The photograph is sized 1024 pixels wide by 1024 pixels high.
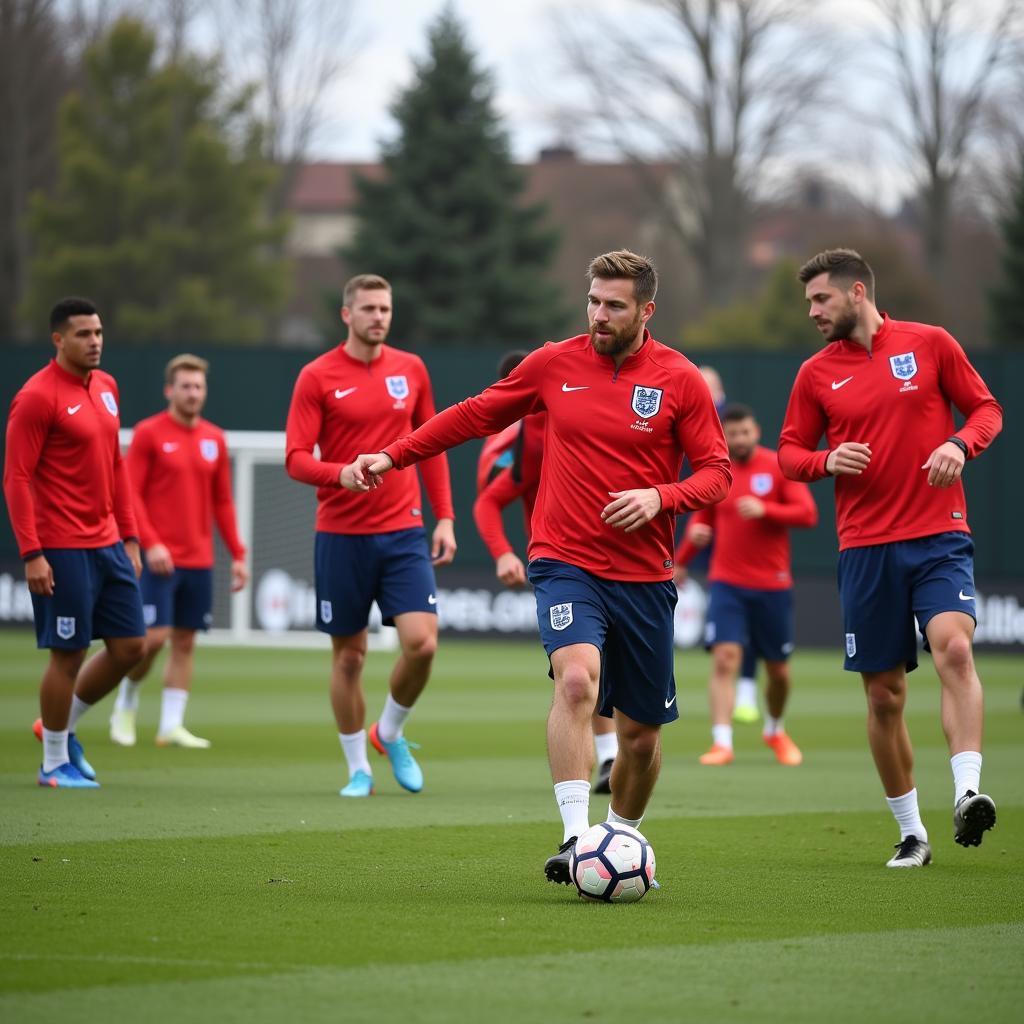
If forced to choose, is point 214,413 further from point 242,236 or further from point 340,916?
point 242,236

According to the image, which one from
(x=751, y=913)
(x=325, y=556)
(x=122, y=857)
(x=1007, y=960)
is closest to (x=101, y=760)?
(x=325, y=556)

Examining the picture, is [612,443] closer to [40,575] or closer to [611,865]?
[611,865]

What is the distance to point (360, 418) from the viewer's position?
9836 mm

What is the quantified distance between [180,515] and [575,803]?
6.99 meters

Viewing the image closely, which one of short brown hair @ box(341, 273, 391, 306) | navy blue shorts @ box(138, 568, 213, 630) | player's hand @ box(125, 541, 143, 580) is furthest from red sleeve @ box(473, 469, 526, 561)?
navy blue shorts @ box(138, 568, 213, 630)

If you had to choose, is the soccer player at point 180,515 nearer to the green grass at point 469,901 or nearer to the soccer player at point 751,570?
the green grass at point 469,901

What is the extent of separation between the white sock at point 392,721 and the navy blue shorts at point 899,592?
306 centimetres

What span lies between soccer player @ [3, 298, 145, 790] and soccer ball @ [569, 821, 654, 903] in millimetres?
3937

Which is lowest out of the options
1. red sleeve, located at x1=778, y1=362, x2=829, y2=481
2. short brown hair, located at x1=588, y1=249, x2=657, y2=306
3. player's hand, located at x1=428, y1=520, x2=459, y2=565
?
player's hand, located at x1=428, y1=520, x2=459, y2=565

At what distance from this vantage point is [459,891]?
6996mm

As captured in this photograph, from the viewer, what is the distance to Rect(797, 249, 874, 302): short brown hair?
26.5 ft

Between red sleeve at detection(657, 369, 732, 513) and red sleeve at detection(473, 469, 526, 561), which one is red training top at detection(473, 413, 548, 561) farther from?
red sleeve at detection(657, 369, 732, 513)

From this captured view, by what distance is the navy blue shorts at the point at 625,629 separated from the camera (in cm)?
707

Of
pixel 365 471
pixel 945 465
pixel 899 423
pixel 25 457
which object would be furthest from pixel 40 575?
pixel 945 465
